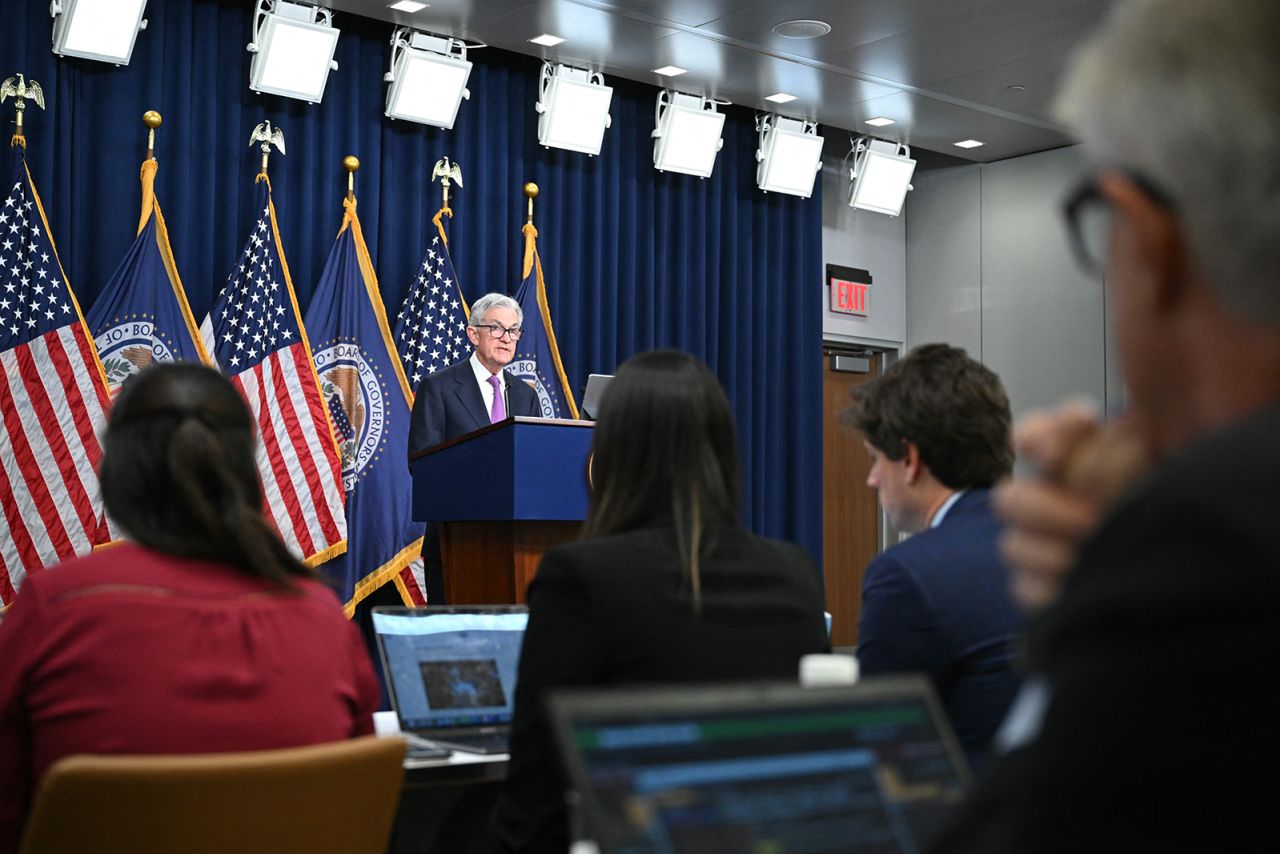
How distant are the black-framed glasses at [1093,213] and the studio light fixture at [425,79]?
6.25 meters

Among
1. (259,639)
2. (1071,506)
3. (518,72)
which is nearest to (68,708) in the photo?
(259,639)

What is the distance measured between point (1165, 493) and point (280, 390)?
5.81m

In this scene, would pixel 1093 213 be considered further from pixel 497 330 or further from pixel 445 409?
pixel 497 330

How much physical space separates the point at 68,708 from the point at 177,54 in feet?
16.7

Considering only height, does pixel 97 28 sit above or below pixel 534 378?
above

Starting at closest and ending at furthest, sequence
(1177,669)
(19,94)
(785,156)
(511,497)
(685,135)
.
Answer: (1177,669) < (511,497) < (19,94) < (685,135) < (785,156)

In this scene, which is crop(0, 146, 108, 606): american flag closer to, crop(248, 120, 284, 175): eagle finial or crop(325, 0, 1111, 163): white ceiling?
crop(248, 120, 284, 175): eagle finial

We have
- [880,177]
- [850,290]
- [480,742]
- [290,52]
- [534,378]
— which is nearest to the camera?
[480,742]

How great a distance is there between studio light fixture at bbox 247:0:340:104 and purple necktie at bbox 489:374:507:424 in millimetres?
1557

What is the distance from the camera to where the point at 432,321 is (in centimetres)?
666

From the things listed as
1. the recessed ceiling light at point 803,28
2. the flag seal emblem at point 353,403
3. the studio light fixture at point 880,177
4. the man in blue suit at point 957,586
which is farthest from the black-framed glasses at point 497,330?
the man in blue suit at point 957,586

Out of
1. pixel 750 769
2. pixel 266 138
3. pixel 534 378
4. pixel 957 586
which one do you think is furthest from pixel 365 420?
pixel 750 769

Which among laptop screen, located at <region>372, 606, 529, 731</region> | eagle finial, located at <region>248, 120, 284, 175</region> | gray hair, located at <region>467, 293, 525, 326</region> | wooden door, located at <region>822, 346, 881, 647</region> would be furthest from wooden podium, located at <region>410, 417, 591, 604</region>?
wooden door, located at <region>822, 346, 881, 647</region>

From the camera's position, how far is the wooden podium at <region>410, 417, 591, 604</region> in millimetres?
4148
